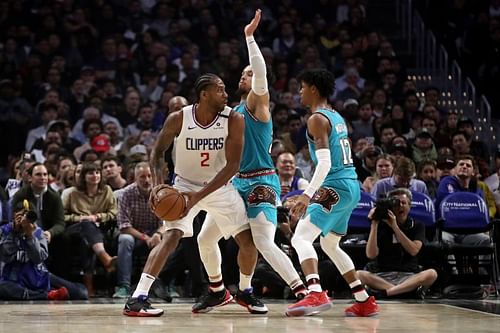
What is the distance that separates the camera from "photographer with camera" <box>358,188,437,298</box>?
8945mm

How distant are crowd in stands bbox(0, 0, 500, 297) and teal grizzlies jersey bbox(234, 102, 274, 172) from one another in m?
0.72

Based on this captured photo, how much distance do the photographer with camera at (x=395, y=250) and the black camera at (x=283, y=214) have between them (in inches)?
30.4

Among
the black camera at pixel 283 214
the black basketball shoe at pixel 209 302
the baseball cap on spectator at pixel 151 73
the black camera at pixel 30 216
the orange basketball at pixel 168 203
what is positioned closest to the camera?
the orange basketball at pixel 168 203

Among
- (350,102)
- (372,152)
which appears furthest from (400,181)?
(350,102)

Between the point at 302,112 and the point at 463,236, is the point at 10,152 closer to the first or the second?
the point at 302,112

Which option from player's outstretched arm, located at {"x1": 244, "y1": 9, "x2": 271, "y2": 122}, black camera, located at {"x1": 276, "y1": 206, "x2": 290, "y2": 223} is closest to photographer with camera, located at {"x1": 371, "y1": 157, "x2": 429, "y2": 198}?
black camera, located at {"x1": 276, "y1": 206, "x2": 290, "y2": 223}

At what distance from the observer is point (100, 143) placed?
11766 millimetres

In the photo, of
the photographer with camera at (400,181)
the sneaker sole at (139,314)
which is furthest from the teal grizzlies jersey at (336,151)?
the photographer with camera at (400,181)

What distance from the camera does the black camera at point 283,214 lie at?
357 inches

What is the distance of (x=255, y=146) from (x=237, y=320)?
51.7 inches

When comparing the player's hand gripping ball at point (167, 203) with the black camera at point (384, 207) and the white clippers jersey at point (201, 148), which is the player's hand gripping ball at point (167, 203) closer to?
the white clippers jersey at point (201, 148)

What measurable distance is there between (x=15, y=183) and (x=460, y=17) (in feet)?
28.5

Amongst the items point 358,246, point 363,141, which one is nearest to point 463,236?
point 358,246

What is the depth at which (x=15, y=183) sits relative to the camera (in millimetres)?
10219
